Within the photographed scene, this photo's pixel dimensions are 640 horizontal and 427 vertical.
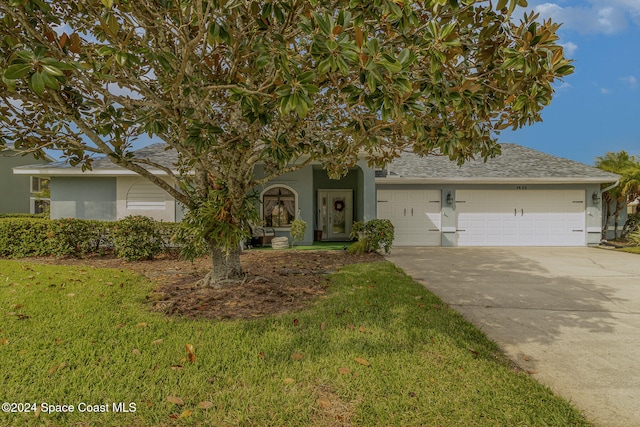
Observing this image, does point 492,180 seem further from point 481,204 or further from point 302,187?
point 302,187

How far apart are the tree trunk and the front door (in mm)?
9120

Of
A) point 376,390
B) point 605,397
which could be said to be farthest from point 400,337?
point 605,397

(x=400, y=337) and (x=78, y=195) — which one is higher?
(x=78, y=195)

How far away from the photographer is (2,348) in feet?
11.7

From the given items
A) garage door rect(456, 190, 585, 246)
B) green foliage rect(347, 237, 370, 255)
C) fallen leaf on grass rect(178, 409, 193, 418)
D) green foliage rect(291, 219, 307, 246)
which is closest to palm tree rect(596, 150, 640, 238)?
garage door rect(456, 190, 585, 246)

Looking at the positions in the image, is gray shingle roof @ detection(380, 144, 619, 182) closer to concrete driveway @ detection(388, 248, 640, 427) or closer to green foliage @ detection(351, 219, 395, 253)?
green foliage @ detection(351, 219, 395, 253)

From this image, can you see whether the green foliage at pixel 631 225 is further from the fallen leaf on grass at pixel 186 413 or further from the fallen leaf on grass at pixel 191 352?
the fallen leaf on grass at pixel 186 413

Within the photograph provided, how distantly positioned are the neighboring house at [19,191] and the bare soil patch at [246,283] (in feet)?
52.6

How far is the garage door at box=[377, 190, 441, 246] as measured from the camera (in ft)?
44.5

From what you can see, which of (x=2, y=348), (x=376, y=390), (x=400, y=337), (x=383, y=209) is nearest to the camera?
(x=376, y=390)

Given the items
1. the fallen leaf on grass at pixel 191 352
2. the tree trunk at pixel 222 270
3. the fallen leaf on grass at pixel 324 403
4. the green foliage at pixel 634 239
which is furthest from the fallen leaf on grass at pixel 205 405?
the green foliage at pixel 634 239

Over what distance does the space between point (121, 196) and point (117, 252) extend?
362cm

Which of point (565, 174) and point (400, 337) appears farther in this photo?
point (565, 174)

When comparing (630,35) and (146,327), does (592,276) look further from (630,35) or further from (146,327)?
(630,35)
